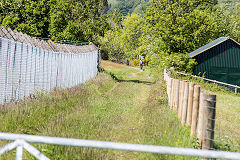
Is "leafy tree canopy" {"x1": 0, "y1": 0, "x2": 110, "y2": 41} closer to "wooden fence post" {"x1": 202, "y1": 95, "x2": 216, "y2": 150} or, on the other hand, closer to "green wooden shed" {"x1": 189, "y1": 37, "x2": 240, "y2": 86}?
"green wooden shed" {"x1": 189, "y1": 37, "x2": 240, "y2": 86}

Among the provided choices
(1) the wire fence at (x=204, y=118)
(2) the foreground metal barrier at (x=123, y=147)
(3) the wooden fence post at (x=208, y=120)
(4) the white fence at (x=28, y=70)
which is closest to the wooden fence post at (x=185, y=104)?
(1) the wire fence at (x=204, y=118)

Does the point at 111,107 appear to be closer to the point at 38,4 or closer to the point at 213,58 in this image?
the point at 213,58

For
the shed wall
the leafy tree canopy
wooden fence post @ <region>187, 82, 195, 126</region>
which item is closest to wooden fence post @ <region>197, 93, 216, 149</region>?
wooden fence post @ <region>187, 82, 195, 126</region>

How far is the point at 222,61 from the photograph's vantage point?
2783 cm

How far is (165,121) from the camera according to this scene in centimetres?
641

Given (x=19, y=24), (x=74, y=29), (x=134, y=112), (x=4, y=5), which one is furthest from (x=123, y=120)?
(x=4, y=5)

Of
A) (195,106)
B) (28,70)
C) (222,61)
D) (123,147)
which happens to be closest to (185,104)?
(195,106)

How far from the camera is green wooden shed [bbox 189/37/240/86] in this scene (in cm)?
2769

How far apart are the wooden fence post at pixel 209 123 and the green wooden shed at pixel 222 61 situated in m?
24.0

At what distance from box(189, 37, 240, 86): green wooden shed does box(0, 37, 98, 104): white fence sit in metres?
18.9

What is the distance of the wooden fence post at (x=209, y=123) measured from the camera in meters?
4.34

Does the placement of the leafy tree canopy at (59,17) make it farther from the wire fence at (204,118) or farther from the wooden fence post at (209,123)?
the wooden fence post at (209,123)

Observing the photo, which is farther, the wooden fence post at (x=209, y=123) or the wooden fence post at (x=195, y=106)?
the wooden fence post at (x=195, y=106)

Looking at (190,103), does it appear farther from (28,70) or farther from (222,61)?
(222,61)
